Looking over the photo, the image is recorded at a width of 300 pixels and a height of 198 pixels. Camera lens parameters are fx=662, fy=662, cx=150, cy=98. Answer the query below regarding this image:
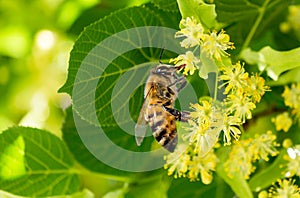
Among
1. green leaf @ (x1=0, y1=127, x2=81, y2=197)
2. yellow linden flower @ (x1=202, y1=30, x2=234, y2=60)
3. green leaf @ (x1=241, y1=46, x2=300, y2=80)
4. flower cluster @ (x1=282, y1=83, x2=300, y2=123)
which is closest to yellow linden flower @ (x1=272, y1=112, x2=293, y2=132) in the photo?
flower cluster @ (x1=282, y1=83, x2=300, y2=123)

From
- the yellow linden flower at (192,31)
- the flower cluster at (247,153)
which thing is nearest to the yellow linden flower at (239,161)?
the flower cluster at (247,153)

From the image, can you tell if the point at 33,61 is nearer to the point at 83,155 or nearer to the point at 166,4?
the point at 83,155

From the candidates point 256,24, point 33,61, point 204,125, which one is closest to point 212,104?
point 204,125

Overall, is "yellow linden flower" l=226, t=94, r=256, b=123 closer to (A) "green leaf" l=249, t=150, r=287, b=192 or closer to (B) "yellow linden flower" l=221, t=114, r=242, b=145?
(B) "yellow linden flower" l=221, t=114, r=242, b=145

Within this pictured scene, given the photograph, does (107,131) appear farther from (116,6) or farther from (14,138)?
(116,6)

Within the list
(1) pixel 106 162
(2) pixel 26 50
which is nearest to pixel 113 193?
(1) pixel 106 162
